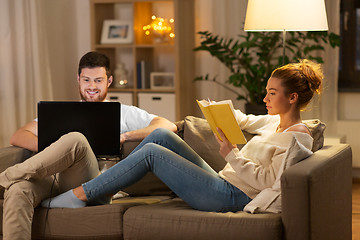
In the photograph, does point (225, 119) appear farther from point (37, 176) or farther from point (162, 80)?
point (162, 80)

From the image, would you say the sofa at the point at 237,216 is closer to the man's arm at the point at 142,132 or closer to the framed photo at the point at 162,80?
the man's arm at the point at 142,132

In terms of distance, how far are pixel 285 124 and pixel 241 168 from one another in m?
0.30

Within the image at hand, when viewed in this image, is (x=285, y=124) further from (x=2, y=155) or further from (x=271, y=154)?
(x=2, y=155)

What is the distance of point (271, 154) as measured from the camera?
253cm

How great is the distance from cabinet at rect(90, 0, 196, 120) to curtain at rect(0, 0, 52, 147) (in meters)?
0.52

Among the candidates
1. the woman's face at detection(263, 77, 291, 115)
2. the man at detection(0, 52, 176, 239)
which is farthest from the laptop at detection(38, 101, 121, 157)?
the woman's face at detection(263, 77, 291, 115)

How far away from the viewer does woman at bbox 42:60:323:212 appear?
2.53m

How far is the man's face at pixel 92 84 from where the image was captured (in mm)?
3219

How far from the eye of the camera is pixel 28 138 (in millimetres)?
3061

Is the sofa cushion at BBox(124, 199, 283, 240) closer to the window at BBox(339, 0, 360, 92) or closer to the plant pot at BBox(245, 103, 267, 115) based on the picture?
the plant pot at BBox(245, 103, 267, 115)

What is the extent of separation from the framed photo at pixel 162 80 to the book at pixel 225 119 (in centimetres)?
265

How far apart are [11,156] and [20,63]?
1960 millimetres

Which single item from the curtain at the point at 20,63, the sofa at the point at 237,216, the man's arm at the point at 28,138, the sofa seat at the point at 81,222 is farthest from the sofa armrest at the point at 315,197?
the curtain at the point at 20,63

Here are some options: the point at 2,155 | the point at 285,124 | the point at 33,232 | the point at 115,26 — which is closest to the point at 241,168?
the point at 285,124
